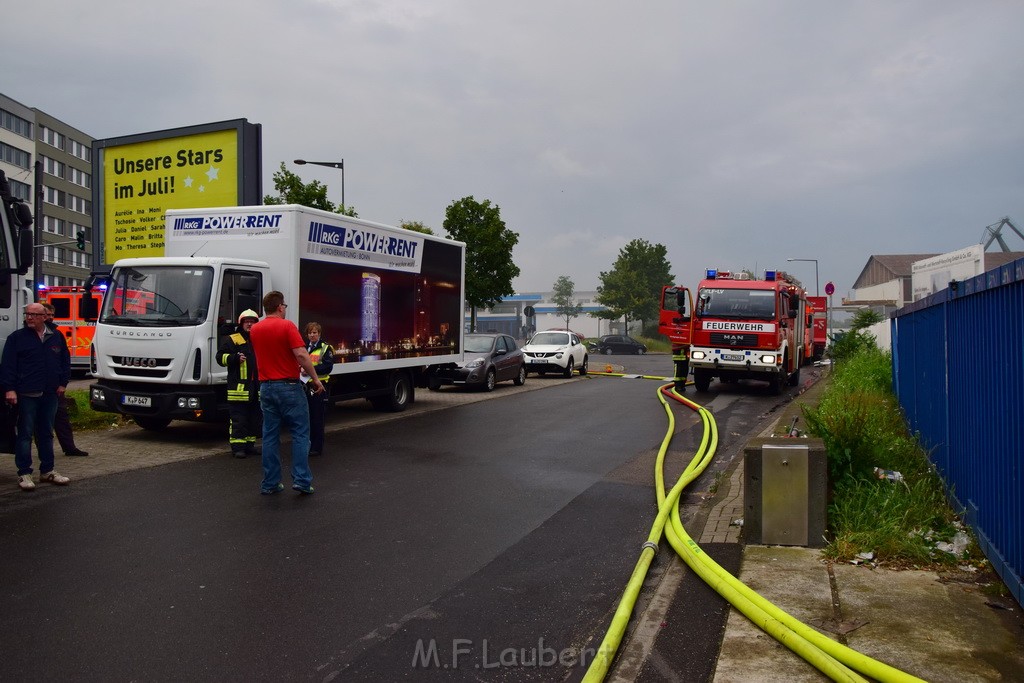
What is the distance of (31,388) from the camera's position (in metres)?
7.64

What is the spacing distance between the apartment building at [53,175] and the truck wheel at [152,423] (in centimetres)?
6176

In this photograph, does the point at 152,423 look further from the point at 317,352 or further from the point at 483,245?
the point at 483,245

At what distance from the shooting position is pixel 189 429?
40.2 feet

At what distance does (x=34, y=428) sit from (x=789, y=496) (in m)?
6.84

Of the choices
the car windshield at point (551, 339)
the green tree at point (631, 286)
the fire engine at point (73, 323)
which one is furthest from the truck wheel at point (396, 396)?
the green tree at point (631, 286)

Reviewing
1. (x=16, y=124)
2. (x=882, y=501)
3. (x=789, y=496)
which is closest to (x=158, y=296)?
(x=789, y=496)

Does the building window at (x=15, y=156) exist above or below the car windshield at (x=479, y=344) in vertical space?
above

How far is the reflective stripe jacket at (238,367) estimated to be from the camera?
9898 millimetres

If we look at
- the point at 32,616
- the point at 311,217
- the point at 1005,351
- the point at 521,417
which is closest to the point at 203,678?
the point at 32,616

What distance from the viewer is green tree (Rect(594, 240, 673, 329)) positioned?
211ft

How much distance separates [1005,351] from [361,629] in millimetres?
3990

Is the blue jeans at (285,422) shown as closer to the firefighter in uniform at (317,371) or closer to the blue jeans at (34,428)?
the firefighter in uniform at (317,371)

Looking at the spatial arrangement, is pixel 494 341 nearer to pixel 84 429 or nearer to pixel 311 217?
pixel 311 217

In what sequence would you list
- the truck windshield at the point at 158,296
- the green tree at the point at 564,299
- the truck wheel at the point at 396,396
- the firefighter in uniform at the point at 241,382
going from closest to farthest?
the firefighter in uniform at the point at 241,382
the truck windshield at the point at 158,296
the truck wheel at the point at 396,396
the green tree at the point at 564,299
